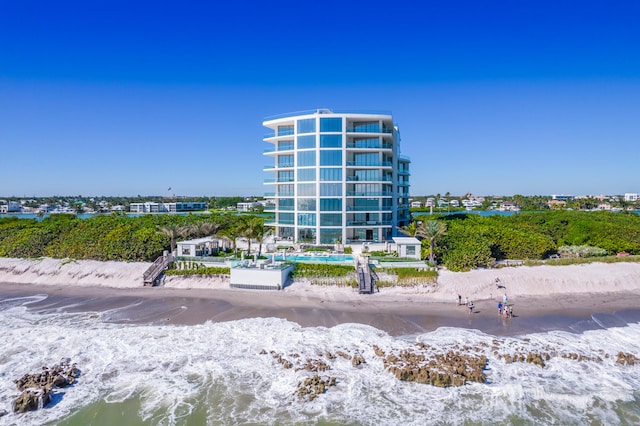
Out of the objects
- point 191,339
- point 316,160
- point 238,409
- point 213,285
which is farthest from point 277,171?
point 238,409

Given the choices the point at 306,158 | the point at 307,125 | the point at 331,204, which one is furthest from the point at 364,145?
the point at 331,204

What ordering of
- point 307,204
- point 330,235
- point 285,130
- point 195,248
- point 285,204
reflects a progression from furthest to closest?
point 285,130 < point 285,204 < point 307,204 < point 330,235 < point 195,248

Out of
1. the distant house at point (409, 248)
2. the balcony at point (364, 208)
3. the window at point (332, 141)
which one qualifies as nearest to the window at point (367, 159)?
the window at point (332, 141)

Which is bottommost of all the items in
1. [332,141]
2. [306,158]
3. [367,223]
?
[367,223]

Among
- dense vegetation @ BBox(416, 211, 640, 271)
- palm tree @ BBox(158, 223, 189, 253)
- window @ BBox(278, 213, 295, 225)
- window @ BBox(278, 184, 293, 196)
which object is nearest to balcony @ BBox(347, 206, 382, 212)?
window @ BBox(278, 213, 295, 225)

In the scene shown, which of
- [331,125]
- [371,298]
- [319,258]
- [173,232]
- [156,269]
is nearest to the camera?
[371,298]

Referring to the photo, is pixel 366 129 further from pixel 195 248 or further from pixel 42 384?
pixel 42 384

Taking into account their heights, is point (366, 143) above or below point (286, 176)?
above

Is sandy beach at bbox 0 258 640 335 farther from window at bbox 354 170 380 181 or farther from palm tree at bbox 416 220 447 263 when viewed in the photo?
window at bbox 354 170 380 181
